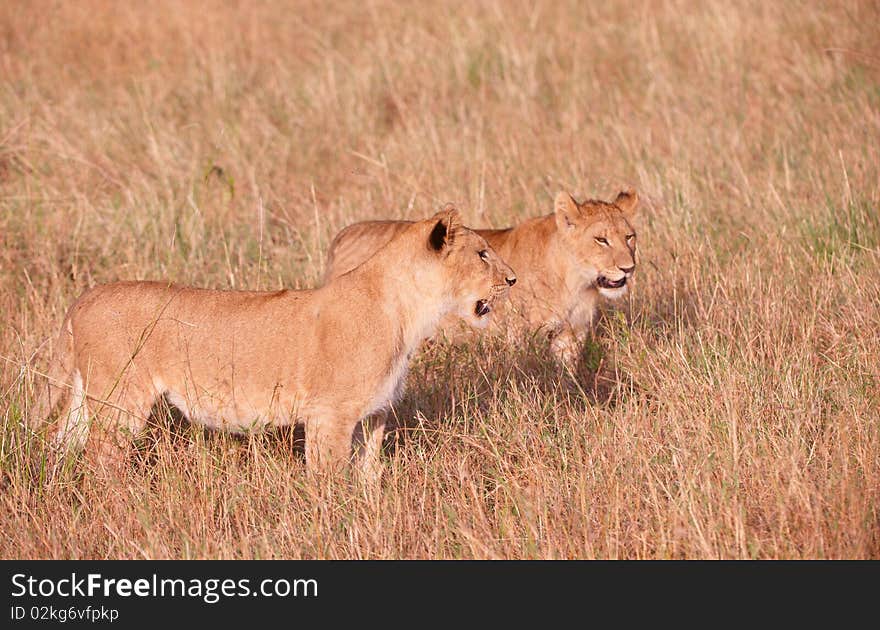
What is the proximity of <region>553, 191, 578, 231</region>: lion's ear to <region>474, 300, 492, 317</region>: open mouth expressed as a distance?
5.85 feet

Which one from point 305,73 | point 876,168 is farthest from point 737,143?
point 305,73

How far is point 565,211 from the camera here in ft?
23.4

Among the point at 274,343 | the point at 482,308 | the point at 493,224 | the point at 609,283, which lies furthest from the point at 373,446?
the point at 493,224

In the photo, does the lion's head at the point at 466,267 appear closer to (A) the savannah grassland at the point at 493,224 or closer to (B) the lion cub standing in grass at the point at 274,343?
(B) the lion cub standing in grass at the point at 274,343

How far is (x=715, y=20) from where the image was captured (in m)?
11.7

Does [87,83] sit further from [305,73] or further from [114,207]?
[114,207]

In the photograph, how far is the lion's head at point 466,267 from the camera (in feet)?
17.3

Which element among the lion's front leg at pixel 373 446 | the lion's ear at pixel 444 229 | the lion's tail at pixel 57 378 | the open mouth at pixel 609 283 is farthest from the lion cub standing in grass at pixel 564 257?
the lion's tail at pixel 57 378

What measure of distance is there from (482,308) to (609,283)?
1.71m

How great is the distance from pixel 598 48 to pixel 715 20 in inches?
46.7

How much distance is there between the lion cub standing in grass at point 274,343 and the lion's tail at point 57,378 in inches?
2.9

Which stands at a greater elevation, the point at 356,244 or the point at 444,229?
the point at 356,244

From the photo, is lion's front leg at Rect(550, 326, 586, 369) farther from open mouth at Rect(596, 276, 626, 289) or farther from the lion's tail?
the lion's tail

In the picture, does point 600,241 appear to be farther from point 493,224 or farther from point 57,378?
point 57,378
